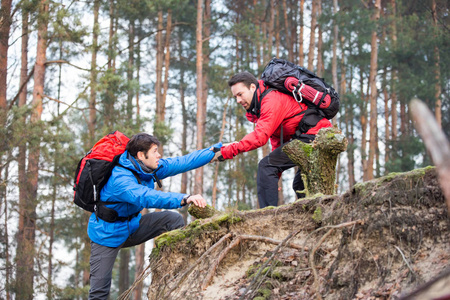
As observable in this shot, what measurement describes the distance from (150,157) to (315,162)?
183cm

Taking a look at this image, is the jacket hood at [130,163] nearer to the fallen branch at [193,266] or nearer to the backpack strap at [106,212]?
the backpack strap at [106,212]

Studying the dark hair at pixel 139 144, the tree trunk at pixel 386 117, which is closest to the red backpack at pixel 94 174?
the dark hair at pixel 139 144

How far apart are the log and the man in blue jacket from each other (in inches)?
46.9

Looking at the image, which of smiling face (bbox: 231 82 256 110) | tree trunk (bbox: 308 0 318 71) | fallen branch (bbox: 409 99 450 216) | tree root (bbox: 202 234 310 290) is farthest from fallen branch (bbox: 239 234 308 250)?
tree trunk (bbox: 308 0 318 71)

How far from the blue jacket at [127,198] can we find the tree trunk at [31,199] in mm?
8092

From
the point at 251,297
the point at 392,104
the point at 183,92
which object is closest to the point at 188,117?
the point at 183,92

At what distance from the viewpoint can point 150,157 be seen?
509cm

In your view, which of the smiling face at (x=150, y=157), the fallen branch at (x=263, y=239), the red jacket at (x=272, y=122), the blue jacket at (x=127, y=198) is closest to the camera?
the fallen branch at (x=263, y=239)

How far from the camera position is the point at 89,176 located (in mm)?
4855

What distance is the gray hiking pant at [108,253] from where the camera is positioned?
4.94m

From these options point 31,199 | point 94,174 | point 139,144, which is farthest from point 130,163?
point 31,199

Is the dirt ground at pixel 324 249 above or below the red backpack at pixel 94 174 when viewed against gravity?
below

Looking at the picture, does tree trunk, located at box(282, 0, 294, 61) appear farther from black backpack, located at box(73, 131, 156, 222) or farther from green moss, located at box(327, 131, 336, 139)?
black backpack, located at box(73, 131, 156, 222)

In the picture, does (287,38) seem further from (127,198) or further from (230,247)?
(230,247)
